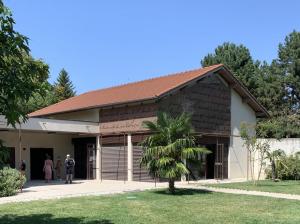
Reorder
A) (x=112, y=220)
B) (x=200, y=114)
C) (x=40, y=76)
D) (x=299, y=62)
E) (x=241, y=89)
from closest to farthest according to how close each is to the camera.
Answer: (x=40, y=76)
(x=112, y=220)
(x=200, y=114)
(x=241, y=89)
(x=299, y=62)

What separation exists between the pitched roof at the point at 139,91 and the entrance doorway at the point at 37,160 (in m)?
2.94

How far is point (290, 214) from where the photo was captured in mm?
13086

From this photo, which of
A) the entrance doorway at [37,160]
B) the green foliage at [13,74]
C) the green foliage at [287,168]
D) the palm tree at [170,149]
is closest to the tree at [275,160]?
the green foliage at [287,168]

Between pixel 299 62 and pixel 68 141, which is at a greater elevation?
pixel 299 62

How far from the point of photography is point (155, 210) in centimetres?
1390

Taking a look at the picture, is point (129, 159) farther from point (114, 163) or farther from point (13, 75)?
point (13, 75)

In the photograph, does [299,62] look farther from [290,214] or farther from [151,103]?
[290,214]

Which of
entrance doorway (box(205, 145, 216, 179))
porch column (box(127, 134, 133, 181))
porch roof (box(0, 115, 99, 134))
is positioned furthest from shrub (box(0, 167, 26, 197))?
entrance doorway (box(205, 145, 216, 179))

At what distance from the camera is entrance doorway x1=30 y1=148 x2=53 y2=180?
30.7 metres

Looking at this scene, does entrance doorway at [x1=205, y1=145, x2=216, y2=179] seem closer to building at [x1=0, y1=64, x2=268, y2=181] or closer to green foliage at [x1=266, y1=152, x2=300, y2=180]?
building at [x1=0, y1=64, x2=268, y2=181]

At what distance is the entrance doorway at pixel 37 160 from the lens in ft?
101

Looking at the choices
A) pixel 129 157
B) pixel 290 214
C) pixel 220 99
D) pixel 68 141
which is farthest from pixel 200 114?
pixel 290 214

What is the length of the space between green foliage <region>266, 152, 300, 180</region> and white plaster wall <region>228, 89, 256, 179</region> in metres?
3.00

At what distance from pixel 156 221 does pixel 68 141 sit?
70.3 ft
